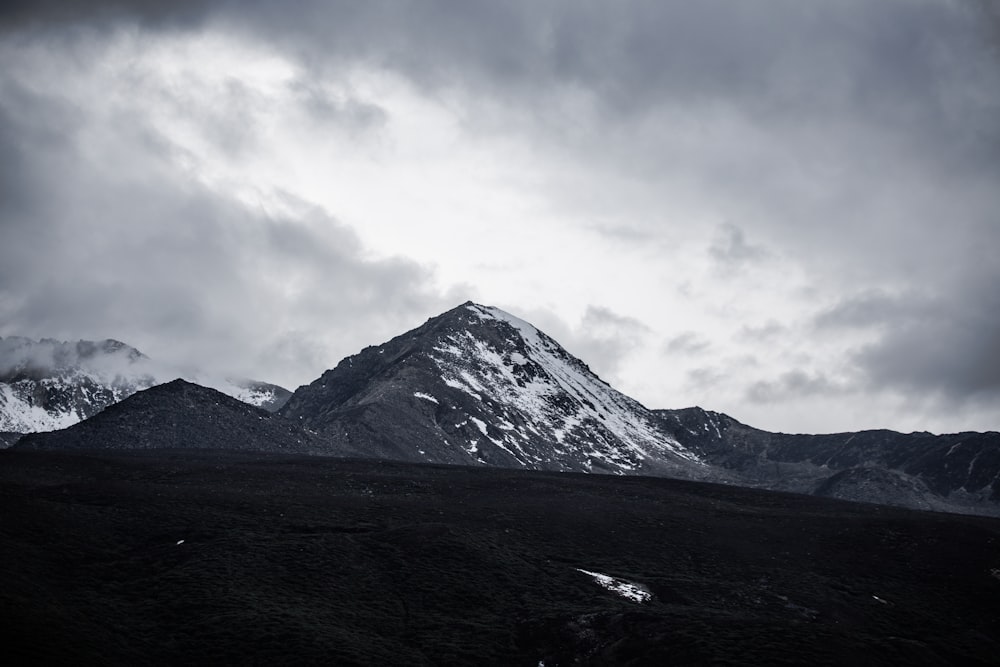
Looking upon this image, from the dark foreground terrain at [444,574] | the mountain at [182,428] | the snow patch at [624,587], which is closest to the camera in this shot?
the dark foreground terrain at [444,574]

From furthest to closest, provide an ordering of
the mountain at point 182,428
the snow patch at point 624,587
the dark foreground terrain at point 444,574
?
the mountain at point 182,428
the snow patch at point 624,587
the dark foreground terrain at point 444,574

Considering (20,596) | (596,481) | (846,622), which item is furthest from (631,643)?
(596,481)

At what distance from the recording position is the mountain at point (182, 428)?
157625 millimetres

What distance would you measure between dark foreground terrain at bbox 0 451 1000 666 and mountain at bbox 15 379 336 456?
46763 mm

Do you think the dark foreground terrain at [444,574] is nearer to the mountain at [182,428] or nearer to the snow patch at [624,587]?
the snow patch at [624,587]

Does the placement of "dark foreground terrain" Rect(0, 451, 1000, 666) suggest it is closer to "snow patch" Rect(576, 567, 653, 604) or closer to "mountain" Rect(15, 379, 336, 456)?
"snow patch" Rect(576, 567, 653, 604)

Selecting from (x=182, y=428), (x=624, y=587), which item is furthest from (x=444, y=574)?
(x=182, y=428)

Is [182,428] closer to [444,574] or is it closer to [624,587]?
[444,574]

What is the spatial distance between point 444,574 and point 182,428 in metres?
108

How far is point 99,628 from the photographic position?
169 feet

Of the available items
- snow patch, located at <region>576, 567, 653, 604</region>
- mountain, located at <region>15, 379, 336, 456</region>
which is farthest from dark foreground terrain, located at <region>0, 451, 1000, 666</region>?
mountain, located at <region>15, 379, 336, 456</region>

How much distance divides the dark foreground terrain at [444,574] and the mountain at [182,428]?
153 ft

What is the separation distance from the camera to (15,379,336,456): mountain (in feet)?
517

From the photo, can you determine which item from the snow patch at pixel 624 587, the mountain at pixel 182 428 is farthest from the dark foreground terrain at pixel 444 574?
the mountain at pixel 182 428
